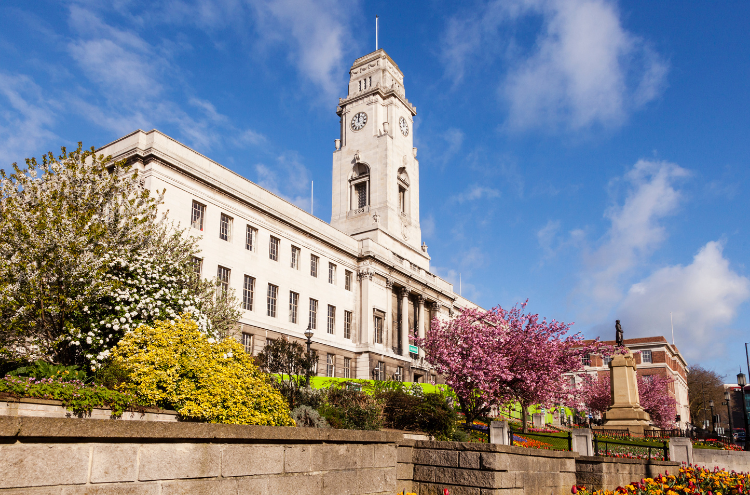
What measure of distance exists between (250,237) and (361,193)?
2675cm

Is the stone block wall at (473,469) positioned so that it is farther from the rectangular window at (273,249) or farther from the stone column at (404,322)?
the stone column at (404,322)

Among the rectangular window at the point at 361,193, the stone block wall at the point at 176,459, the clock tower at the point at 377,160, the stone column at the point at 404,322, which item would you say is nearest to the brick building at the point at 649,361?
the stone column at the point at 404,322

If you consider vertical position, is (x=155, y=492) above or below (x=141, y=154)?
below

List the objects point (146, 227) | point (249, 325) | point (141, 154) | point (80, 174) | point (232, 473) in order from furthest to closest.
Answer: point (249, 325)
point (141, 154)
point (146, 227)
point (80, 174)
point (232, 473)

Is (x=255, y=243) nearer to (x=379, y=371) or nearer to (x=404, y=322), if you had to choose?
(x=379, y=371)

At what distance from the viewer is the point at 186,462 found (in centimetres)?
575

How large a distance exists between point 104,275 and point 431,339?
2797cm

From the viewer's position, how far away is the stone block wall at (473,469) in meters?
9.57

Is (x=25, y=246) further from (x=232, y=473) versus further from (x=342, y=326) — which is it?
(x=342, y=326)

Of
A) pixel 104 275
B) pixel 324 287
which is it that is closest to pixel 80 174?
pixel 104 275

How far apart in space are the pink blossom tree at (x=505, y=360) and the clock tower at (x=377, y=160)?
72.1 feet

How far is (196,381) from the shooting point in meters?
14.3

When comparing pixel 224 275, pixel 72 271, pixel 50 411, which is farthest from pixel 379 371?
pixel 50 411

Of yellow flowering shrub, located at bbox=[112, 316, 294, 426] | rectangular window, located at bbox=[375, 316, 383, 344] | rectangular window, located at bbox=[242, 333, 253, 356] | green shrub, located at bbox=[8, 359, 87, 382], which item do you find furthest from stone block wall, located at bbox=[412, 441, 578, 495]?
rectangular window, located at bbox=[375, 316, 383, 344]
